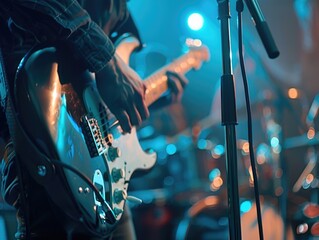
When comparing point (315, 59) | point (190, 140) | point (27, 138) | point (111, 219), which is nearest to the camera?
point (27, 138)

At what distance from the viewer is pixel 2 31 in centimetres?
86

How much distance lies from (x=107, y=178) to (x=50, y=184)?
0.18 meters

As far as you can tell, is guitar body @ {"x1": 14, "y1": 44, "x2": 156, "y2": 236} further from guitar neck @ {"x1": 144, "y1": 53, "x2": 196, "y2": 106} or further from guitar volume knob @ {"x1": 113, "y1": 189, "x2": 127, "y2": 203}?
guitar neck @ {"x1": 144, "y1": 53, "x2": 196, "y2": 106}

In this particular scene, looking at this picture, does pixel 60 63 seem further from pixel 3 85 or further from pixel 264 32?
pixel 264 32

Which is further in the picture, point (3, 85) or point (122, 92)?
point (122, 92)

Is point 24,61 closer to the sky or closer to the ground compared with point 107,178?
closer to the sky

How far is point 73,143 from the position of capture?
2.73 ft

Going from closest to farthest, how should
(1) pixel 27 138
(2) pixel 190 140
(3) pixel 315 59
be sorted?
(1) pixel 27 138 → (2) pixel 190 140 → (3) pixel 315 59

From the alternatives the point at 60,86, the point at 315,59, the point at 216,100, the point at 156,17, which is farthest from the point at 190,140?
the point at 60,86

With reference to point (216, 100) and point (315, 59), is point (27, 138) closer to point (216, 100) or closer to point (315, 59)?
point (216, 100)

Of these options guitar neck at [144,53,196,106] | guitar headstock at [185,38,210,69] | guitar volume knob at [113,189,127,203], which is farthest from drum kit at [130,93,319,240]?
guitar volume knob at [113,189,127,203]

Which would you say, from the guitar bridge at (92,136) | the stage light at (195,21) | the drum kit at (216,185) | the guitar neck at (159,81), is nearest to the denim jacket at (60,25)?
the guitar bridge at (92,136)

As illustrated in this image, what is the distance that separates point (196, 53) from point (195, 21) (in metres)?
0.35

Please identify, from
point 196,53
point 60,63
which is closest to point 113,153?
point 60,63
